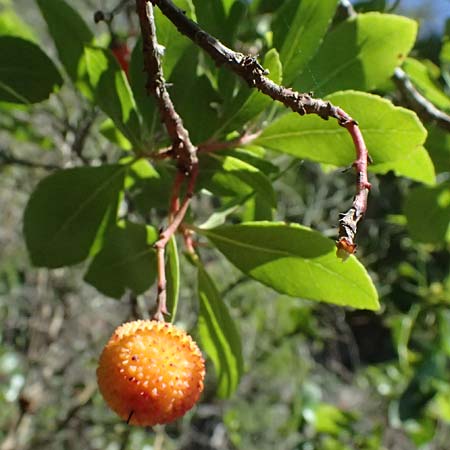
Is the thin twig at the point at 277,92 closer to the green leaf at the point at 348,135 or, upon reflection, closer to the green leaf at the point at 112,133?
the green leaf at the point at 348,135

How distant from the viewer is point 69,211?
3.76 ft

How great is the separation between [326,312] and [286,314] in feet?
0.67

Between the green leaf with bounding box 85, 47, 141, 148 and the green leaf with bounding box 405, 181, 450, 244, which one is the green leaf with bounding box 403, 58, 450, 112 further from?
the green leaf with bounding box 85, 47, 141, 148

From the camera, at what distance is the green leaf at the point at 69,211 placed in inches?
44.7


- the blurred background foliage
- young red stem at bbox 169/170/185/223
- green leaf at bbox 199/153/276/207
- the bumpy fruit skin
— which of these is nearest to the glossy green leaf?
green leaf at bbox 199/153/276/207

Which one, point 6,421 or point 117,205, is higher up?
point 117,205

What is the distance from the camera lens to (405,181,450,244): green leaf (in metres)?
1.36

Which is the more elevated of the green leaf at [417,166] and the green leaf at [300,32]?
the green leaf at [300,32]

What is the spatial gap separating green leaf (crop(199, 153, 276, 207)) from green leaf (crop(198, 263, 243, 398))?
0.40 ft

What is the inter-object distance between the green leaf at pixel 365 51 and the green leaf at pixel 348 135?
10cm

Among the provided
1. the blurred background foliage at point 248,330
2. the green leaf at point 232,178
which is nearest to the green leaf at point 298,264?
the green leaf at point 232,178

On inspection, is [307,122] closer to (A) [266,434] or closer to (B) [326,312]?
(B) [326,312]

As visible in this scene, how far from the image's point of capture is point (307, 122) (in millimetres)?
1029

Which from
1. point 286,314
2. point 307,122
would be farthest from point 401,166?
Result: point 286,314
